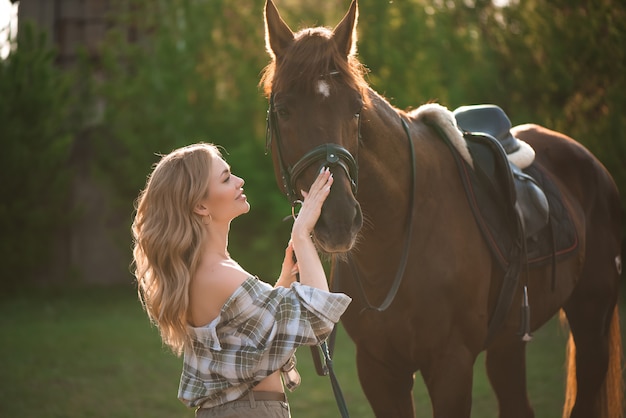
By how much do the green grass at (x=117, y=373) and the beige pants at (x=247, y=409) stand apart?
2236 millimetres

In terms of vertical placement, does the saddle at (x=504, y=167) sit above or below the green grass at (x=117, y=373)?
above

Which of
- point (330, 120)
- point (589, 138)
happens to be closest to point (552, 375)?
point (589, 138)

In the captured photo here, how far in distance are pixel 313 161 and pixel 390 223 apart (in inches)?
22.5

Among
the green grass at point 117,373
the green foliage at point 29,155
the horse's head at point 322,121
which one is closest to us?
the horse's head at point 322,121

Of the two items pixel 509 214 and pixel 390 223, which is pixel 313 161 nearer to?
pixel 390 223

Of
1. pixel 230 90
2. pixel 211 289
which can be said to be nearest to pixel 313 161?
pixel 211 289

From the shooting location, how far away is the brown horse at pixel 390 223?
8.25 feet

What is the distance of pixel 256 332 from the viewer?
2.13 m

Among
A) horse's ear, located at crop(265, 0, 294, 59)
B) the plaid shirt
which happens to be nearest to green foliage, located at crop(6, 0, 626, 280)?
horse's ear, located at crop(265, 0, 294, 59)

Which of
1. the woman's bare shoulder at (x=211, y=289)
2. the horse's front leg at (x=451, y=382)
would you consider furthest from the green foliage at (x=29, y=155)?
the woman's bare shoulder at (x=211, y=289)

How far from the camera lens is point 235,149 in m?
12.2

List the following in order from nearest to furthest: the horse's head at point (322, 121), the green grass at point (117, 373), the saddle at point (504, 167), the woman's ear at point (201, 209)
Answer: the woman's ear at point (201, 209) → the horse's head at point (322, 121) → the saddle at point (504, 167) → the green grass at point (117, 373)

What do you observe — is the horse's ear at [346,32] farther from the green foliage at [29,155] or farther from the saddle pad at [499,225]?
the green foliage at [29,155]

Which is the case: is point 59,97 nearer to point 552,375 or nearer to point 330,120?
point 552,375
